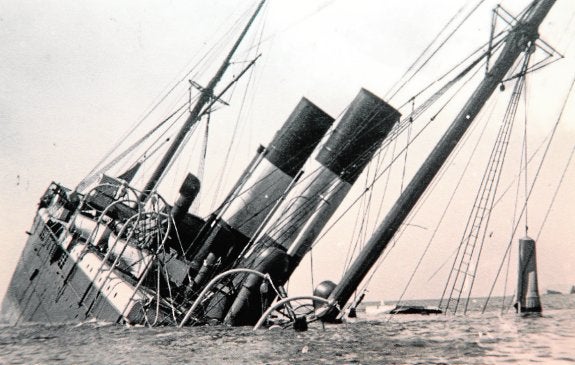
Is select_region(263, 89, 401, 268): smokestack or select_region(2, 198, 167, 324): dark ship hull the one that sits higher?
select_region(263, 89, 401, 268): smokestack

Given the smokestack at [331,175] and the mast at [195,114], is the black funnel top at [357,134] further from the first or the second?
the mast at [195,114]

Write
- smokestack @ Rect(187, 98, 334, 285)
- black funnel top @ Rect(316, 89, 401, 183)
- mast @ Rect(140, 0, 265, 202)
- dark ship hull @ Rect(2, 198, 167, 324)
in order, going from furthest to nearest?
mast @ Rect(140, 0, 265, 202) → smokestack @ Rect(187, 98, 334, 285) → black funnel top @ Rect(316, 89, 401, 183) → dark ship hull @ Rect(2, 198, 167, 324)

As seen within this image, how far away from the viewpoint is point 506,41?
367 inches

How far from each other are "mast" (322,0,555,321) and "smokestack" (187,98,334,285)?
3955 mm

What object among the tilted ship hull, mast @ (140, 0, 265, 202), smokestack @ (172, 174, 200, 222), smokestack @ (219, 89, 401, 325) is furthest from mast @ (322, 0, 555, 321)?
mast @ (140, 0, 265, 202)

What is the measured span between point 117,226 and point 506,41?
1128 cm

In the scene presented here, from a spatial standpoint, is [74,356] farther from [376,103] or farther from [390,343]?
[376,103]

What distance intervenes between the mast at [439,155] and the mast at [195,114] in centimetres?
1212

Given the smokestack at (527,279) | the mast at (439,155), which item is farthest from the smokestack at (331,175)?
the smokestack at (527,279)

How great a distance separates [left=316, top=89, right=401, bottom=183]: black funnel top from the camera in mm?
11219

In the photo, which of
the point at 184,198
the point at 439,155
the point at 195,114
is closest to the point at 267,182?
the point at 184,198

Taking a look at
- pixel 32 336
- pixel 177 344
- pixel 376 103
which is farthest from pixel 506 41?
pixel 32 336

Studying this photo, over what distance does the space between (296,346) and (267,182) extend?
6669 millimetres

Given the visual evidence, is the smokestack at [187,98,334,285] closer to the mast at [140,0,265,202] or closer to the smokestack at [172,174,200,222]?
the smokestack at [172,174,200,222]
